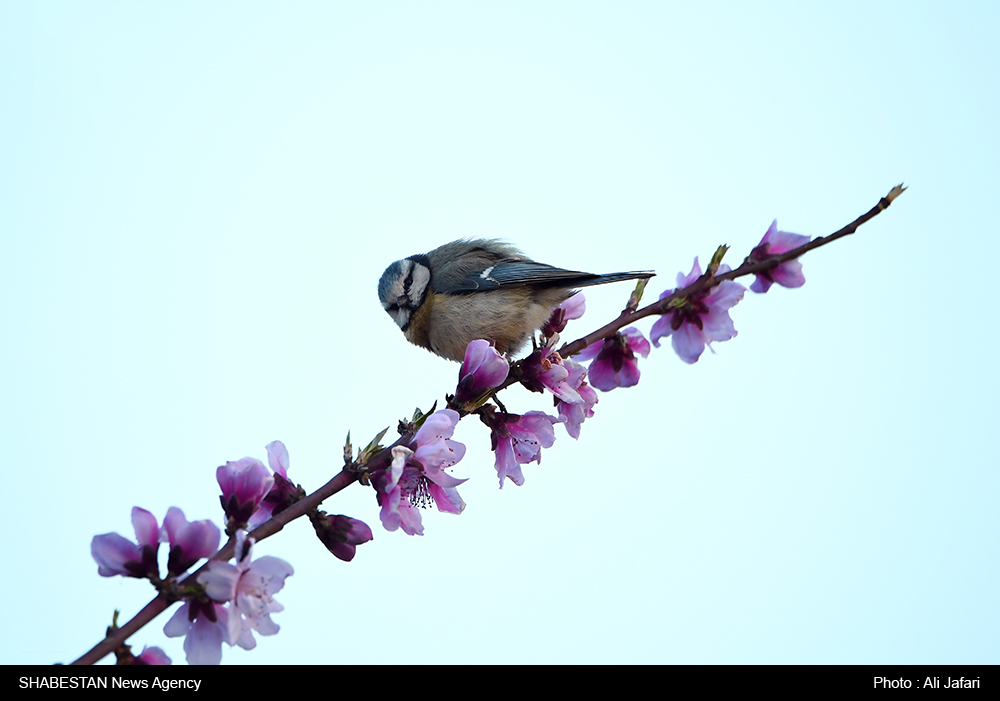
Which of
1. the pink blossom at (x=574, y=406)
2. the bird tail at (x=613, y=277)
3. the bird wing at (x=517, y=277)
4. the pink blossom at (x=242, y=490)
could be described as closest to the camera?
the pink blossom at (x=242, y=490)

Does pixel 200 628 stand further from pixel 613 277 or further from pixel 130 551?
pixel 613 277

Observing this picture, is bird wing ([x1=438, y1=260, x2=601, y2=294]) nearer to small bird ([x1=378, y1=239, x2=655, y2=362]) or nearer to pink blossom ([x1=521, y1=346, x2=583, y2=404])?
small bird ([x1=378, y1=239, x2=655, y2=362])

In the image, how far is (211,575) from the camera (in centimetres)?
159

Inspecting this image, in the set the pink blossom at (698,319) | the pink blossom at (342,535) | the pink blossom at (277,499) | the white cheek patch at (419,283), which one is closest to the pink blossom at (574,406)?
the pink blossom at (698,319)

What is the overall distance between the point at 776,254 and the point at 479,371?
910 mm

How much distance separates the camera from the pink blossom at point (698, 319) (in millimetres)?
2306

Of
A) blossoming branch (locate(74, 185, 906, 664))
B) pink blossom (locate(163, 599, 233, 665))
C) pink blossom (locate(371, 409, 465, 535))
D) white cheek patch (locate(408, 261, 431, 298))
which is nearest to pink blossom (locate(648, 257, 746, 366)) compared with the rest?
blossoming branch (locate(74, 185, 906, 664))

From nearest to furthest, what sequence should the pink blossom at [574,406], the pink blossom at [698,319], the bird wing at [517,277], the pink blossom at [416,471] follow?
the pink blossom at [416,471] < the pink blossom at [698,319] < the pink blossom at [574,406] < the bird wing at [517,277]

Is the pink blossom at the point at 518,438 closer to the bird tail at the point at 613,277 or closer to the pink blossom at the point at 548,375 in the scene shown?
the pink blossom at the point at 548,375

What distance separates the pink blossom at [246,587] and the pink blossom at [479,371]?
765 millimetres

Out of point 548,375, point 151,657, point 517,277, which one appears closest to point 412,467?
point 548,375

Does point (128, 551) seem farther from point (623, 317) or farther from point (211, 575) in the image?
point (623, 317)
